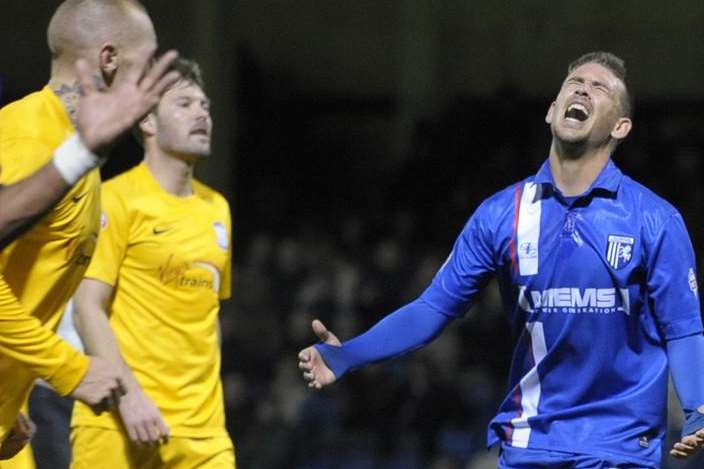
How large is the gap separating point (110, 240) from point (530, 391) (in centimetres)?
176

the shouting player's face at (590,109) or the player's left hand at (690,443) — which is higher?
the shouting player's face at (590,109)

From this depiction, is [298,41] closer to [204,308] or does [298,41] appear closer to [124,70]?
[204,308]

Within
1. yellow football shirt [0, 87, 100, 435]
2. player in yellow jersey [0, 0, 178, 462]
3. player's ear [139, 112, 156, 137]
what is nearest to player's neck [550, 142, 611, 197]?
player in yellow jersey [0, 0, 178, 462]

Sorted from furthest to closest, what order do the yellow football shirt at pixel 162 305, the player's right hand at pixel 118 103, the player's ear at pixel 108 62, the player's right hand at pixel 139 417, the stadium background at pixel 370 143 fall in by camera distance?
the stadium background at pixel 370 143
the yellow football shirt at pixel 162 305
the player's right hand at pixel 139 417
the player's ear at pixel 108 62
the player's right hand at pixel 118 103

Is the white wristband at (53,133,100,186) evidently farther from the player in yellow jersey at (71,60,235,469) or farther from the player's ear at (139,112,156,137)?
the player's ear at (139,112,156,137)

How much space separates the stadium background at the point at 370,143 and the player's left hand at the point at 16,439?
503cm

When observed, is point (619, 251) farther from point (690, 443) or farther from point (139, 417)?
point (139, 417)

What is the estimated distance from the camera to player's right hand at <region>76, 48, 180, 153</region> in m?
3.58

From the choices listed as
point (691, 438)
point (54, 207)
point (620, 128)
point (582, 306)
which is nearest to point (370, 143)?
point (620, 128)

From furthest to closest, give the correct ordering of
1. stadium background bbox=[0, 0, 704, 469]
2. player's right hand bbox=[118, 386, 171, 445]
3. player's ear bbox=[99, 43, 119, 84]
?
stadium background bbox=[0, 0, 704, 469] < player's right hand bbox=[118, 386, 171, 445] < player's ear bbox=[99, 43, 119, 84]

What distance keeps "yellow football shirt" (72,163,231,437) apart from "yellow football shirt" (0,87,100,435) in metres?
1.01

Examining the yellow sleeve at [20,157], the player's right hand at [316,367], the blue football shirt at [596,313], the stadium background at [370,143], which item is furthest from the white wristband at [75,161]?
the stadium background at [370,143]

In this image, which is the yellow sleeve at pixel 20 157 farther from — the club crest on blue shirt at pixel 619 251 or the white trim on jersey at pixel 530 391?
the club crest on blue shirt at pixel 619 251

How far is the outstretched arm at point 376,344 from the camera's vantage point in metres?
4.57
